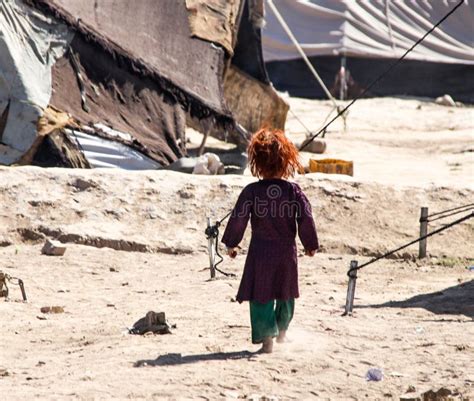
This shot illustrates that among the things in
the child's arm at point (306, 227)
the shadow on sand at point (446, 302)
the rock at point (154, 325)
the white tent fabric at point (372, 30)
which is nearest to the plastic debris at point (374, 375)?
the child's arm at point (306, 227)

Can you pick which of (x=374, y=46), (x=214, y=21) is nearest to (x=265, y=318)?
→ (x=214, y=21)

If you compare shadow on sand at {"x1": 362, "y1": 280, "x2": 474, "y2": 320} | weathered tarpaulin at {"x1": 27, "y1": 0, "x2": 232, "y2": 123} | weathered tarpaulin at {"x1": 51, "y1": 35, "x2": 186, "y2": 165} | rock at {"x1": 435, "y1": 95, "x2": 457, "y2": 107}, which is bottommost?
shadow on sand at {"x1": 362, "y1": 280, "x2": 474, "y2": 320}

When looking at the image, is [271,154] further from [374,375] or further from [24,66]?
[24,66]

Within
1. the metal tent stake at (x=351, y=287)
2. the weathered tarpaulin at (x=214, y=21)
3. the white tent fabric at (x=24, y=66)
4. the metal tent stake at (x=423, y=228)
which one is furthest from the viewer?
the weathered tarpaulin at (x=214, y=21)

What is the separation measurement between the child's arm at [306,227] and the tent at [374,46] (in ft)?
60.4

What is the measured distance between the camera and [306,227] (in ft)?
19.5

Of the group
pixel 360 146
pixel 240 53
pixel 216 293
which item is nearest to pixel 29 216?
pixel 216 293

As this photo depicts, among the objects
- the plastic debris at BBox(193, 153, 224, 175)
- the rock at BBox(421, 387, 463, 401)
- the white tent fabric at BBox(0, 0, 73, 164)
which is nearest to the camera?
the rock at BBox(421, 387, 463, 401)

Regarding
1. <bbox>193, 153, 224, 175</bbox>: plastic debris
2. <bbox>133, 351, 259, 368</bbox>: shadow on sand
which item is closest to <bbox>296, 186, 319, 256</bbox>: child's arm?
→ <bbox>133, 351, 259, 368</bbox>: shadow on sand

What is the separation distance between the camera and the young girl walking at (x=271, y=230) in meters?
5.93

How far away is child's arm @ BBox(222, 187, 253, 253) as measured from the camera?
5.97 meters

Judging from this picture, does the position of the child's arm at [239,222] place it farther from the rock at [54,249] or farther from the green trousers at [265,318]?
the rock at [54,249]

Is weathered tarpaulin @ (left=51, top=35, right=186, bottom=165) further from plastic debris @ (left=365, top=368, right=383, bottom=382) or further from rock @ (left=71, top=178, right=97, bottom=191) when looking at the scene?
plastic debris @ (left=365, top=368, right=383, bottom=382)

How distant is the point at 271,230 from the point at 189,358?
0.73m
